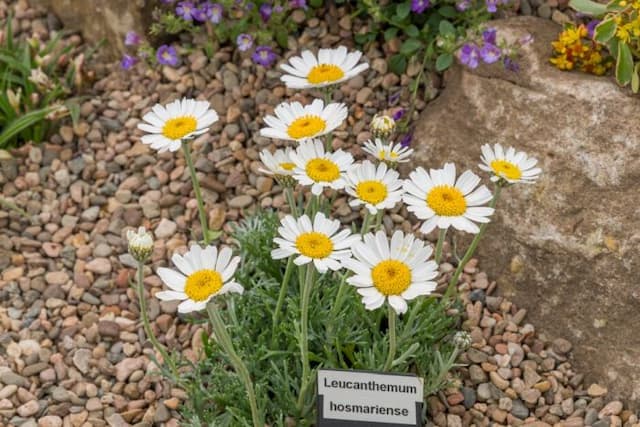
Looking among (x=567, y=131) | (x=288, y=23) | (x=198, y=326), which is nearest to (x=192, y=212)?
(x=198, y=326)

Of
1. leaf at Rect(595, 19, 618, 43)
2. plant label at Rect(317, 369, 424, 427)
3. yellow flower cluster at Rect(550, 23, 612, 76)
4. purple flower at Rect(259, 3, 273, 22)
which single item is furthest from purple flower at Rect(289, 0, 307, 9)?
plant label at Rect(317, 369, 424, 427)

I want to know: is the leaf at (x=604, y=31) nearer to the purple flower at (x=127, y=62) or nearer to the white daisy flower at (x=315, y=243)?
the white daisy flower at (x=315, y=243)

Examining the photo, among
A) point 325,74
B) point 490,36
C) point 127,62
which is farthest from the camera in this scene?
point 127,62

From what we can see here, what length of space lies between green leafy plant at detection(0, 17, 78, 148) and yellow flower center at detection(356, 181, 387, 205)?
1.70m

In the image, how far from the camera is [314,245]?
1828mm

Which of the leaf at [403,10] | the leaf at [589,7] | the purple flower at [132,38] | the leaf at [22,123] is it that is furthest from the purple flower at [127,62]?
the leaf at [589,7]

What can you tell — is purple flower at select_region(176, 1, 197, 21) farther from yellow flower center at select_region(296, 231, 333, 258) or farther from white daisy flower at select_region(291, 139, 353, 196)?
yellow flower center at select_region(296, 231, 333, 258)

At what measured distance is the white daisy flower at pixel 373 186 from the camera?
6.34 feet

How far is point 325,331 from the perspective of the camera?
2.34m

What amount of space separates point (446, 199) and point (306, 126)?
1.25ft

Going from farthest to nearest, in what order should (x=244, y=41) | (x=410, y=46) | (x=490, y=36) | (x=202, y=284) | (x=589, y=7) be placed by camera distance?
(x=244, y=41) < (x=410, y=46) < (x=490, y=36) < (x=589, y=7) < (x=202, y=284)

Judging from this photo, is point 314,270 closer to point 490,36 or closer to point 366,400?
point 366,400

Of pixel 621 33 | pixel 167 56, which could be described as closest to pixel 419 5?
pixel 621 33

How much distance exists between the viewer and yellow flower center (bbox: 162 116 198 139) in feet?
6.70
